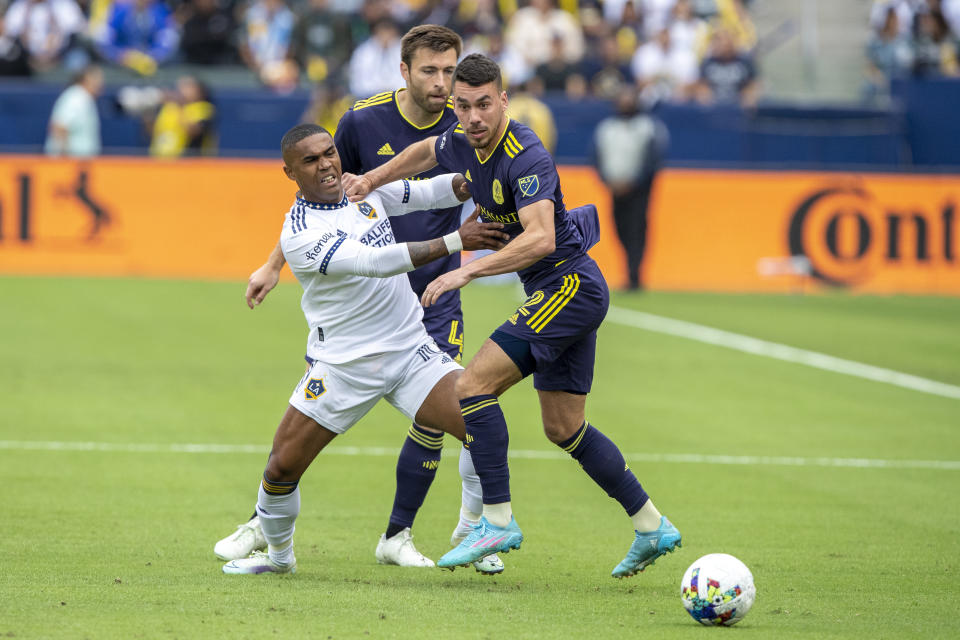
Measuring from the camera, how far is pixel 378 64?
23797 mm

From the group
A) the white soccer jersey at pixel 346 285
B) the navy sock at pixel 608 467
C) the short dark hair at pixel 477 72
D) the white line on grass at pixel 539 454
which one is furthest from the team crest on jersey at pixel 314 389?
the white line on grass at pixel 539 454

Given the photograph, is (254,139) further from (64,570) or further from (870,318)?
(64,570)

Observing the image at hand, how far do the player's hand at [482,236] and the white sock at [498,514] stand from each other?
3.96ft

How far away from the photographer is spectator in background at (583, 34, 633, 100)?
85.0 feet

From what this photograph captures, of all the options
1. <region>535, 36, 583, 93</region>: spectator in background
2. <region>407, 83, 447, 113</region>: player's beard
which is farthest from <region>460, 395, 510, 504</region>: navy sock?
<region>535, 36, 583, 93</region>: spectator in background

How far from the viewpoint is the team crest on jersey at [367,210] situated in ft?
23.3

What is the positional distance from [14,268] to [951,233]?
1389 cm

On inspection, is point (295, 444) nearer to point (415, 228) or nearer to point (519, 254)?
point (519, 254)

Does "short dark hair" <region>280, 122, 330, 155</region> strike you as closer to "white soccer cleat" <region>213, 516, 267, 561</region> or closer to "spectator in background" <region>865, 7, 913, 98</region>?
"white soccer cleat" <region>213, 516, 267, 561</region>

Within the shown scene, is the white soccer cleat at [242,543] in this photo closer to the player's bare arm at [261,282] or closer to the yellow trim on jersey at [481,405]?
the player's bare arm at [261,282]

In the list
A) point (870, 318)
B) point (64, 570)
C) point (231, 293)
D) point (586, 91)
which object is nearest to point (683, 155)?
point (586, 91)

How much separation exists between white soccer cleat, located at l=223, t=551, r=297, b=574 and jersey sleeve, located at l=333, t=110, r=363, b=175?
7.58ft

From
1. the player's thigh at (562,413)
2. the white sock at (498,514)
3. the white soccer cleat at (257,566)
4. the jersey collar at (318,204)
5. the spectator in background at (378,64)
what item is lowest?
the white soccer cleat at (257,566)

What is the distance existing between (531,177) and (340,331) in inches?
48.0
